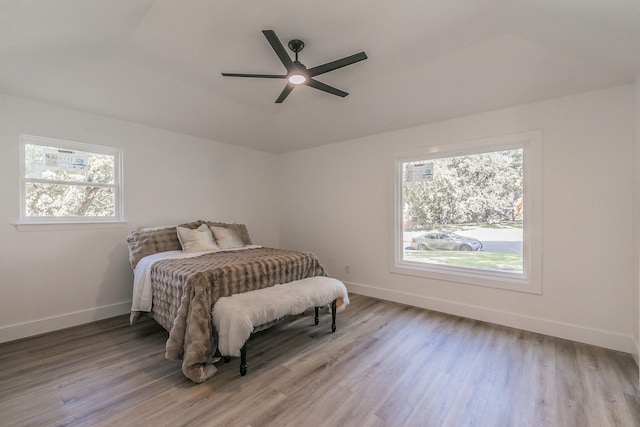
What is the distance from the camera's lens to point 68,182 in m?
3.20

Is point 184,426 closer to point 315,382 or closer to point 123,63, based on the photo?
point 315,382

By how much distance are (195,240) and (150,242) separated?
476mm

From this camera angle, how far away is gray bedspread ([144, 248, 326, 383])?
6.84 ft

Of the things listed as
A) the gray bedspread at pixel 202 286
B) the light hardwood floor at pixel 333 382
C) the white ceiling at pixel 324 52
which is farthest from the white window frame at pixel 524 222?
the gray bedspread at pixel 202 286

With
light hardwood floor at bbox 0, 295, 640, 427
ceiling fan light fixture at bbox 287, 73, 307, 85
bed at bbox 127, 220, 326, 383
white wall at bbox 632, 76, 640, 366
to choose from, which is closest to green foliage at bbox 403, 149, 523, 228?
white wall at bbox 632, 76, 640, 366

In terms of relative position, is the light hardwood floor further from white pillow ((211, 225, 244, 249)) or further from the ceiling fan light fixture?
the ceiling fan light fixture

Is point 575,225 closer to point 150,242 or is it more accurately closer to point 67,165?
point 150,242

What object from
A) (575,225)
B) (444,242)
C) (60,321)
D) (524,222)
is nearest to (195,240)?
(60,321)

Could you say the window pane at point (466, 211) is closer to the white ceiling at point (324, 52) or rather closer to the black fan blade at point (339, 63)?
the white ceiling at point (324, 52)

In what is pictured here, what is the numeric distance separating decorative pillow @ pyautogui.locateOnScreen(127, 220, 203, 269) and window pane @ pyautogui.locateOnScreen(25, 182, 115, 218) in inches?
19.9

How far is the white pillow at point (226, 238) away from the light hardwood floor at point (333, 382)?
3.93 ft

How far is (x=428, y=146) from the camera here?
11.9 feet

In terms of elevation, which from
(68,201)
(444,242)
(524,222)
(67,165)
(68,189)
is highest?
(67,165)

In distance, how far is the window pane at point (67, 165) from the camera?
9.81ft
